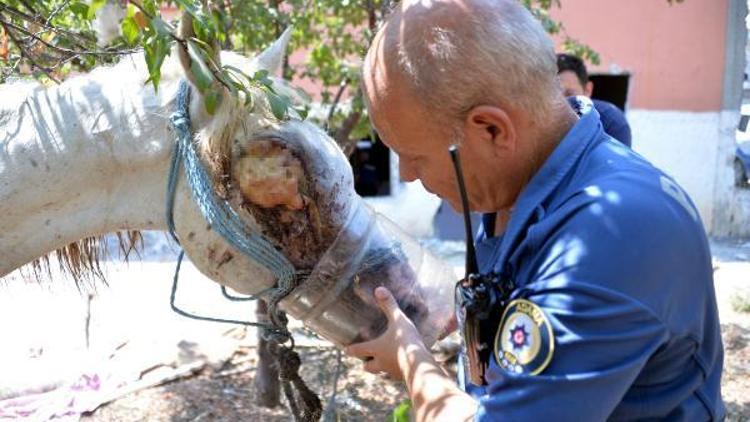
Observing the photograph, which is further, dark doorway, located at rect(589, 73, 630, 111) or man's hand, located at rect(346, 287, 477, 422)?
dark doorway, located at rect(589, 73, 630, 111)

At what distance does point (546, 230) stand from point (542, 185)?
0.11 meters

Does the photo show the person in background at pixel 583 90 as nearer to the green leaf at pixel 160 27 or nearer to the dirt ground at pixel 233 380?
the dirt ground at pixel 233 380

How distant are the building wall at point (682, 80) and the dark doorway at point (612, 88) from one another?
0.33 meters

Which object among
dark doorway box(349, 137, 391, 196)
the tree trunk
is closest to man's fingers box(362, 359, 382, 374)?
the tree trunk

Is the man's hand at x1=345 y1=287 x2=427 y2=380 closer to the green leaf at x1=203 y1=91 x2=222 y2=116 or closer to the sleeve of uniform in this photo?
the sleeve of uniform

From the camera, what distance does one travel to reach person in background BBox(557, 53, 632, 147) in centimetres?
317

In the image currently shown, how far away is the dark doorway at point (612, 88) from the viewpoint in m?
9.22

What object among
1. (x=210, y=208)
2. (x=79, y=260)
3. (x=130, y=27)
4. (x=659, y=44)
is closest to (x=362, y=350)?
(x=210, y=208)

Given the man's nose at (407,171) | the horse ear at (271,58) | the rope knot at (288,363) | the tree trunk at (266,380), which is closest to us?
the man's nose at (407,171)

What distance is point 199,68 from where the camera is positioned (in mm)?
1460

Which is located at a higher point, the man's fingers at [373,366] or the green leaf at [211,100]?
the green leaf at [211,100]

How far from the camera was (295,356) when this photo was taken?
213cm

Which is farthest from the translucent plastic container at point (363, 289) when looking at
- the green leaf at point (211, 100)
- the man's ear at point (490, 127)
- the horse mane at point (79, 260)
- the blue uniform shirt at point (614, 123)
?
the blue uniform shirt at point (614, 123)

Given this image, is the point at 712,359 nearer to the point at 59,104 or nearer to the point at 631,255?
the point at 631,255
